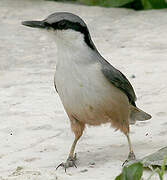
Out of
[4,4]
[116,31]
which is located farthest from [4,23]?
[116,31]

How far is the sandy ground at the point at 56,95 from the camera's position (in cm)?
620

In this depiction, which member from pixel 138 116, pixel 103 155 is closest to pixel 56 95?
pixel 138 116

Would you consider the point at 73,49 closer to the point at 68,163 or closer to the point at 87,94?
the point at 87,94

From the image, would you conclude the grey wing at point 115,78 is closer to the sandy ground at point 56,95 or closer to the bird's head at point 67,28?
the bird's head at point 67,28

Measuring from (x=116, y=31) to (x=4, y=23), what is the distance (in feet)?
5.85

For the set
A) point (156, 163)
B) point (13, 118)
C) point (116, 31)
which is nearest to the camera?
point (156, 163)

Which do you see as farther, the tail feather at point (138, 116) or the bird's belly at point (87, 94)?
the tail feather at point (138, 116)

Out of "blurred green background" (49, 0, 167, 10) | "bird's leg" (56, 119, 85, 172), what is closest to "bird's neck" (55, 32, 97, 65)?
"bird's leg" (56, 119, 85, 172)

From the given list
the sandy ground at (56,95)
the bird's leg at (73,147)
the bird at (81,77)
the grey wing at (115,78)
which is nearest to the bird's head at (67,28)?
the bird at (81,77)

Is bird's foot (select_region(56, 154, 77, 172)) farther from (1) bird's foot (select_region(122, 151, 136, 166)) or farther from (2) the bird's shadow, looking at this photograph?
(1) bird's foot (select_region(122, 151, 136, 166))

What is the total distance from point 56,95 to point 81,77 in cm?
240

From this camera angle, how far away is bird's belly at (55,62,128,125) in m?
5.80

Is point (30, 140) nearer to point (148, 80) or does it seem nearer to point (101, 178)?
point (101, 178)

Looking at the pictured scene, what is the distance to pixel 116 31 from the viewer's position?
417 inches
